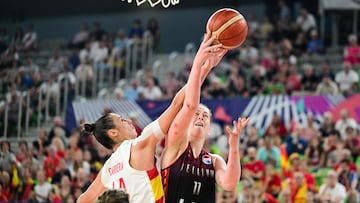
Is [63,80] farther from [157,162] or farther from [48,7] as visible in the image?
[157,162]

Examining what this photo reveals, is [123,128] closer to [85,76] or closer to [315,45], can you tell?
[85,76]

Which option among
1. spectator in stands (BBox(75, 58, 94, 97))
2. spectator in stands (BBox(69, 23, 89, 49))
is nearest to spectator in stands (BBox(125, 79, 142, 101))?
spectator in stands (BBox(75, 58, 94, 97))

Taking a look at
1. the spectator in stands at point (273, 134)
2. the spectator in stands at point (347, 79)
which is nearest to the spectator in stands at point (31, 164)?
the spectator in stands at point (273, 134)

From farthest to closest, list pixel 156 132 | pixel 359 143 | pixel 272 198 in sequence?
pixel 359 143 → pixel 272 198 → pixel 156 132

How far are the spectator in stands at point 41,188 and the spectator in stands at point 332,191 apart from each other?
190 inches

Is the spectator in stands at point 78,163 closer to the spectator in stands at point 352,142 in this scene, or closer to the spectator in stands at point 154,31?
the spectator in stands at point 352,142

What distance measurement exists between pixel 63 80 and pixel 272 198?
314 inches

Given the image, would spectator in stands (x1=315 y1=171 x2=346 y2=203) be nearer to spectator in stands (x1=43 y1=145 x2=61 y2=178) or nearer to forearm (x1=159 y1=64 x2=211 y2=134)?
spectator in stands (x1=43 y1=145 x2=61 y2=178)

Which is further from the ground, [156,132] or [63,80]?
[156,132]

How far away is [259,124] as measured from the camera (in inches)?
741

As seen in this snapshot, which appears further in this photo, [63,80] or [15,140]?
[63,80]

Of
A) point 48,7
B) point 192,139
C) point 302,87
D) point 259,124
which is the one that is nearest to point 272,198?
point 259,124

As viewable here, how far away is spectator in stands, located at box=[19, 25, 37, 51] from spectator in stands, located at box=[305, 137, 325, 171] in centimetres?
864

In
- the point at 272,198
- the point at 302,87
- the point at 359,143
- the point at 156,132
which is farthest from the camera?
the point at 302,87
